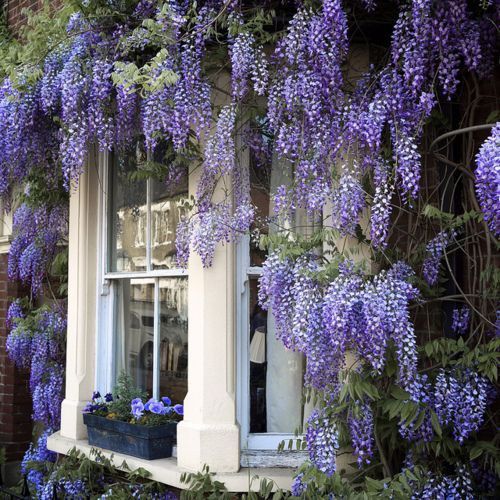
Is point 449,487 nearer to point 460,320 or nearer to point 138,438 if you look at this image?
point 460,320

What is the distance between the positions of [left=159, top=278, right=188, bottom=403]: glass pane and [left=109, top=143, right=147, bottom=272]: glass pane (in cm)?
30

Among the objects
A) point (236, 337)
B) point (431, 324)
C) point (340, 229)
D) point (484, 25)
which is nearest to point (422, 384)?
point (431, 324)

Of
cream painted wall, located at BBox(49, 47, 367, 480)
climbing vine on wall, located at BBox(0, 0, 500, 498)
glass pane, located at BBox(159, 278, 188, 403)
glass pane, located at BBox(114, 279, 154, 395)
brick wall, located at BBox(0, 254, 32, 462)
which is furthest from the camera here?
brick wall, located at BBox(0, 254, 32, 462)

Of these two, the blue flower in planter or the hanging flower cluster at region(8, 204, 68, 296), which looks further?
the hanging flower cluster at region(8, 204, 68, 296)

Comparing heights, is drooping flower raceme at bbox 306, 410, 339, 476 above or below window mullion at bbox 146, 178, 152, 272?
below

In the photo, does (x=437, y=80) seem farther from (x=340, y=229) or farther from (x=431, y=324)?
(x=431, y=324)

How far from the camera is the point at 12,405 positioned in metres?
6.16

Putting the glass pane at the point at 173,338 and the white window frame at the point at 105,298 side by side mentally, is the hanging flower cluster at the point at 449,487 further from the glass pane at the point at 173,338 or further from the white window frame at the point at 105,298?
the white window frame at the point at 105,298

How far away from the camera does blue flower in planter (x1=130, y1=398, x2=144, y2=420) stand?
425 cm

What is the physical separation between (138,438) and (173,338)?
614 millimetres

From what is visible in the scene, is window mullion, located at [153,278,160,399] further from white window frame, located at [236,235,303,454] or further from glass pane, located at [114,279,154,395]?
white window frame, located at [236,235,303,454]

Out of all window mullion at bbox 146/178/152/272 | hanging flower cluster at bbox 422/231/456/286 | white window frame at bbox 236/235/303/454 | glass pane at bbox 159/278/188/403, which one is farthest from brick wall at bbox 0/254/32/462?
hanging flower cluster at bbox 422/231/456/286

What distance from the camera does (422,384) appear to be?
335 cm

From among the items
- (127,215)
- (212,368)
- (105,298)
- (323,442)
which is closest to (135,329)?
(105,298)
